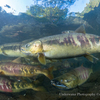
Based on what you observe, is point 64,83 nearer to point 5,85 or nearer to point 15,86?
point 15,86

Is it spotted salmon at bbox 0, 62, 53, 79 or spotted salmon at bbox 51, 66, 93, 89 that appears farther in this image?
spotted salmon at bbox 0, 62, 53, 79

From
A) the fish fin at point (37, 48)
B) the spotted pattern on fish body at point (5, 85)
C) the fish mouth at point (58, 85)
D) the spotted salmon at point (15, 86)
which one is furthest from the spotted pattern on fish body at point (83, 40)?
the spotted pattern on fish body at point (5, 85)

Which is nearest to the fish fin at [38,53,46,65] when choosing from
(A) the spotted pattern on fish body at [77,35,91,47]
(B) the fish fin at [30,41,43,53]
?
(B) the fish fin at [30,41,43,53]

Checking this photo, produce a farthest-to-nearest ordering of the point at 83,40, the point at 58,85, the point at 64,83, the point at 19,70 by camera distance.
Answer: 1. the point at 19,70
2. the point at 83,40
3. the point at 64,83
4. the point at 58,85

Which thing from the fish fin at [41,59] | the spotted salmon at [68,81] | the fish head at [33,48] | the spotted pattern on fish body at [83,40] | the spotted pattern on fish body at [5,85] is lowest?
the spotted pattern on fish body at [5,85]

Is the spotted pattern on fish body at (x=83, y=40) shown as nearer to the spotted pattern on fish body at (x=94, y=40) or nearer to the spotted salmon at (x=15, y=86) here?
the spotted pattern on fish body at (x=94, y=40)

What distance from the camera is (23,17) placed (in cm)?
1007

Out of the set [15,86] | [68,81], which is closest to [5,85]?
[15,86]

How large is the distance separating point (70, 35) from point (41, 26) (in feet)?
24.6

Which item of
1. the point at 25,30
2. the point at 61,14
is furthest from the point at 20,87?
the point at 61,14

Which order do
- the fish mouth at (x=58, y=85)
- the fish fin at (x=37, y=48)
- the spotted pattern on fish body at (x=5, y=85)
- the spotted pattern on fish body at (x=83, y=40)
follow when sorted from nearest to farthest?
the fish mouth at (x=58, y=85)
the fish fin at (x=37, y=48)
the spotted pattern on fish body at (x=83, y=40)
the spotted pattern on fish body at (x=5, y=85)

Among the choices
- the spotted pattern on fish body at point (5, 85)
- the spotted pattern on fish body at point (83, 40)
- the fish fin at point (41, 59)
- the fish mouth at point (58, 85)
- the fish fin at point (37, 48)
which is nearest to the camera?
the fish mouth at point (58, 85)

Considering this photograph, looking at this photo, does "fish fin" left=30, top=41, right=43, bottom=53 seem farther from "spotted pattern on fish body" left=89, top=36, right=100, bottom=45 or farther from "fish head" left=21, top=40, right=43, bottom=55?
"spotted pattern on fish body" left=89, top=36, right=100, bottom=45

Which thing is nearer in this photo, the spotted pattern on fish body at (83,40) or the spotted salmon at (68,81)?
the spotted salmon at (68,81)
